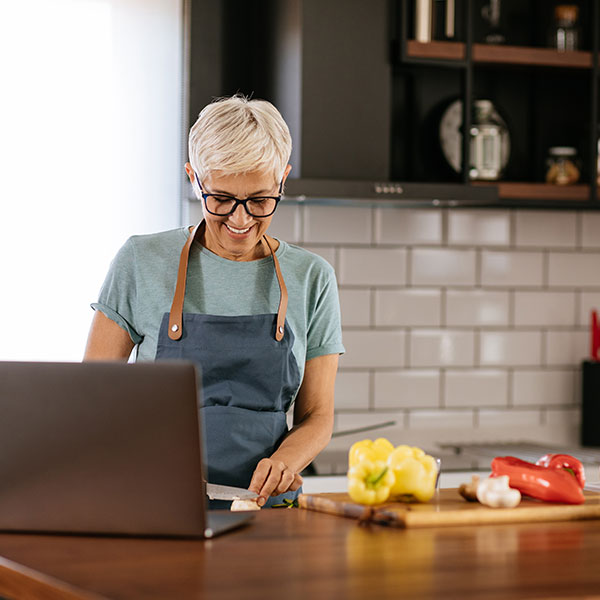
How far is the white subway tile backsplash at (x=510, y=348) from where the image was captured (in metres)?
3.25

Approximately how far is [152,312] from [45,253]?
1.08 m

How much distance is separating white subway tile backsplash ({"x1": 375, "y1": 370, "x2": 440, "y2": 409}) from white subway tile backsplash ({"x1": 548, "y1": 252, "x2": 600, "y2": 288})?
1.80 feet

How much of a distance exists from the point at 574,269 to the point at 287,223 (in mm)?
1031

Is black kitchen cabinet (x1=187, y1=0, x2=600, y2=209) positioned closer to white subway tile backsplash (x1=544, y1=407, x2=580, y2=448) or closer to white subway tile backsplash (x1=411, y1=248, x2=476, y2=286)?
white subway tile backsplash (x1=411, y1=248, x2=476, y2=286)

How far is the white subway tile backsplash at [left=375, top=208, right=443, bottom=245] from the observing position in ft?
10.3

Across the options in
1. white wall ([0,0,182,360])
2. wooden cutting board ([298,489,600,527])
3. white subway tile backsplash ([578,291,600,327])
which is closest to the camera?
wooden cutting board ([298,489,600,527])

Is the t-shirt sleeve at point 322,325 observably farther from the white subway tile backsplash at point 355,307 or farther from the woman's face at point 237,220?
the white subway tile backsplash at point 355,307

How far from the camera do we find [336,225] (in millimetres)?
3086

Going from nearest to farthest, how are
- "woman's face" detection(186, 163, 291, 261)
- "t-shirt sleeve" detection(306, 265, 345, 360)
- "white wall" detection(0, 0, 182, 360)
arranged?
"woman's face" detection(186, 163, 291, 261) → "t-shirt sleeve" detection(306, 265, 345, 360) → "white wall" detection(0, 0, 182, 360)

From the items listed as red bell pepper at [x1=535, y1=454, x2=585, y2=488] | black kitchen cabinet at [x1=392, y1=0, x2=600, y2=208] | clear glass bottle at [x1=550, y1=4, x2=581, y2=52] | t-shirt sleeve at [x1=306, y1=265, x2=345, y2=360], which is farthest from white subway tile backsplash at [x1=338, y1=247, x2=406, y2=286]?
red bell pepper at [x1=535, y1=454, x2=585, y2=488]

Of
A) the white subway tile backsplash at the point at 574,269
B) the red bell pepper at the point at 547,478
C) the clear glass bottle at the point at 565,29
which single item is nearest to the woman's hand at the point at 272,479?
the red bell pepper at the point at 547,478

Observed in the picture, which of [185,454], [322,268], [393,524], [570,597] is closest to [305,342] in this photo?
[322,268]

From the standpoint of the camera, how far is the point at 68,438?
1255 mm

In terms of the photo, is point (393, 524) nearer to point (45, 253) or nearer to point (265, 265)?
point (265, 265)
